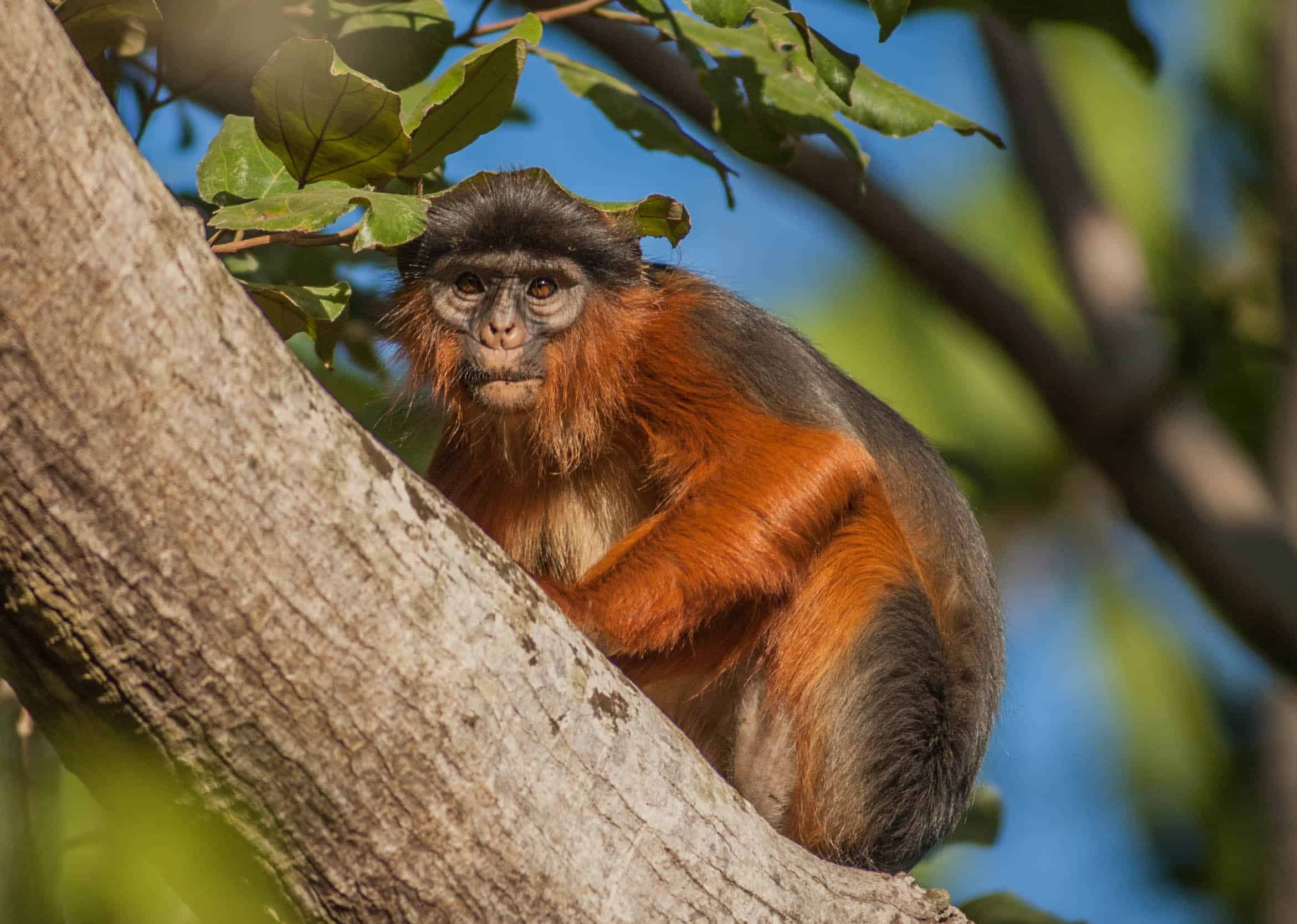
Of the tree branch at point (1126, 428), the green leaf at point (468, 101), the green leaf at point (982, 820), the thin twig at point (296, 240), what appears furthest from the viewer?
the tree branch at point (1126, 428)

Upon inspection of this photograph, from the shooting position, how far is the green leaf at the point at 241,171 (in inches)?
158

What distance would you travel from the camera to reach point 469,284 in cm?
493

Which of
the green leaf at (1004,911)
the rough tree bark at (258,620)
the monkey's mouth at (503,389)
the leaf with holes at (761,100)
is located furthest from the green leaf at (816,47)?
the green leaf at (1004,911)

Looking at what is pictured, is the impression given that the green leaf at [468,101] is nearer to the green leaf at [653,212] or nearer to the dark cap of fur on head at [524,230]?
the green leaf at [653,212]

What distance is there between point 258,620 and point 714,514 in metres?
2.19

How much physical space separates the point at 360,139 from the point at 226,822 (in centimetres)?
190

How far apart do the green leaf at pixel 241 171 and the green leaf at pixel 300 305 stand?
0.29m

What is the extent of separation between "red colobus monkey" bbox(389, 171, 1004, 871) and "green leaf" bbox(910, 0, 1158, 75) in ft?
4.81

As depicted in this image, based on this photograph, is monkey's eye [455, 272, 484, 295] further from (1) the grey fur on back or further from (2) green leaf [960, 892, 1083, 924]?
(2) green leaf [960, 892, 1083, 924]

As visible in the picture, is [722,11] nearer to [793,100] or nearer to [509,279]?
[793,100]

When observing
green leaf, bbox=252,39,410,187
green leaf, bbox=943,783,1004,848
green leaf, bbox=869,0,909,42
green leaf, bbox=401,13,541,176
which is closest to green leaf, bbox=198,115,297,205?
green leaf, bbox=252,39,410,187

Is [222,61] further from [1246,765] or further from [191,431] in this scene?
[1246,765]

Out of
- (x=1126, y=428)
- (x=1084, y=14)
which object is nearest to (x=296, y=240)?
(x=1084, y=14)

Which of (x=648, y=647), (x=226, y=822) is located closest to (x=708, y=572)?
(x=648, y=647)
